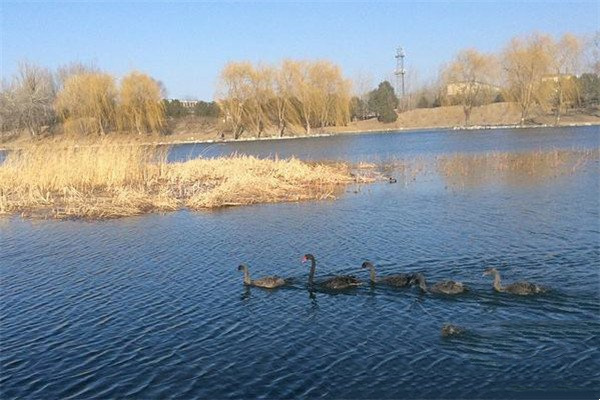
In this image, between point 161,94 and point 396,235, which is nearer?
point 396,235

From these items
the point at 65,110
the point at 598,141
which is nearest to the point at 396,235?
the point at 598,141

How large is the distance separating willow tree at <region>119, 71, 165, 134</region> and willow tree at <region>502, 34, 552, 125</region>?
141 ft

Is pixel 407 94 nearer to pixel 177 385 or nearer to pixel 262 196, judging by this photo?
pixel 262 196

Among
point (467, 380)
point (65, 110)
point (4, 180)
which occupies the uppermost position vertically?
point (65, 110)

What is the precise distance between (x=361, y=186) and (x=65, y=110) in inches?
1905

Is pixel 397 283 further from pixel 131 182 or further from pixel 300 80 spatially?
pixel 300 80

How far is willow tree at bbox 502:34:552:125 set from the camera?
66.2m

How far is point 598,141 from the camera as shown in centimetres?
4072

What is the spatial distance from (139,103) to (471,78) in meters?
44.5

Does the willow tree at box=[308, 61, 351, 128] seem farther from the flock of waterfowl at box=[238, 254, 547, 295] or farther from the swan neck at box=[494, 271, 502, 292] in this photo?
the swan neck at box=[494, 271, 502, 292]

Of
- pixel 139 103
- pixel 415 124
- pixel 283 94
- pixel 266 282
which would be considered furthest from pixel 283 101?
pixel 266 282

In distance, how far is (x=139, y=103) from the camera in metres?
67.2

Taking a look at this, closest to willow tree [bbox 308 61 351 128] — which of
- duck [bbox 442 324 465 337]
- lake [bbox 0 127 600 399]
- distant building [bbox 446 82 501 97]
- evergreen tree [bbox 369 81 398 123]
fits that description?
evergreen tree [bbox 369 81 398 123]

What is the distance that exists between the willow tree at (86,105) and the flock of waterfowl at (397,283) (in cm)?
5346
